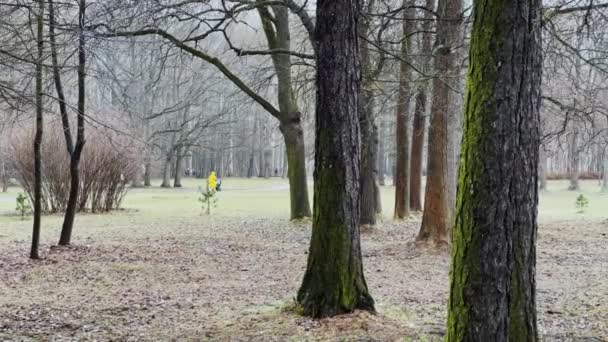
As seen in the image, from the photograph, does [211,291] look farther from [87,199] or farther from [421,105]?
[87,199]

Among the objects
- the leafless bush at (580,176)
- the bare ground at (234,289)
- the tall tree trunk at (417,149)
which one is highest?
the tall tree trunk at (417,149)

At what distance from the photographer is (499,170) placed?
299 centimetres

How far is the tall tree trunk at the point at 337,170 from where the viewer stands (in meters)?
5.12

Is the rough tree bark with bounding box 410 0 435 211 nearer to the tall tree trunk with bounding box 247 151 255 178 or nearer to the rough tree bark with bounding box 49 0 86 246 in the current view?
the rough tree bark with bounding box 49 0 86 246

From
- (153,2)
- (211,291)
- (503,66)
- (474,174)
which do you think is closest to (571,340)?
(474,174)

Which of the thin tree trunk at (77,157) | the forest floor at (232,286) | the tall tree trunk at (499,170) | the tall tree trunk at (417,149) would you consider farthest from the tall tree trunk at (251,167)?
the tall tree trunk at (499,170)

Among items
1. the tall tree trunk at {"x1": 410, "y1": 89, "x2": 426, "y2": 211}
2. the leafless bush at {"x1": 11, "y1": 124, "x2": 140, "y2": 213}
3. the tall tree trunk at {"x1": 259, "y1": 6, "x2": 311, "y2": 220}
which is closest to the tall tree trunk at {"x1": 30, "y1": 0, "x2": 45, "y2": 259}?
the tall tree trunk at {"x1": 259, "y1": 6, "x2": 311, "y2": 220}

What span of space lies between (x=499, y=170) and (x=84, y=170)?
18191 millimetres

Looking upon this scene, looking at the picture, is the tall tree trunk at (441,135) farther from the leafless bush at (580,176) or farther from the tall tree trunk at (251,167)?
the tall tree trunk at (251,167)

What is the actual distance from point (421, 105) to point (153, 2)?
6562 mm

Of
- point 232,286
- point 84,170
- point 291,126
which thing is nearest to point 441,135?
point 232,286

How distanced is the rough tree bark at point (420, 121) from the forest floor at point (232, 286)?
6.53 ft

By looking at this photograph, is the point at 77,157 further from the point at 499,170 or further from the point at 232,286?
the point at 499,170

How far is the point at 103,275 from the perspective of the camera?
8422 millimetres
